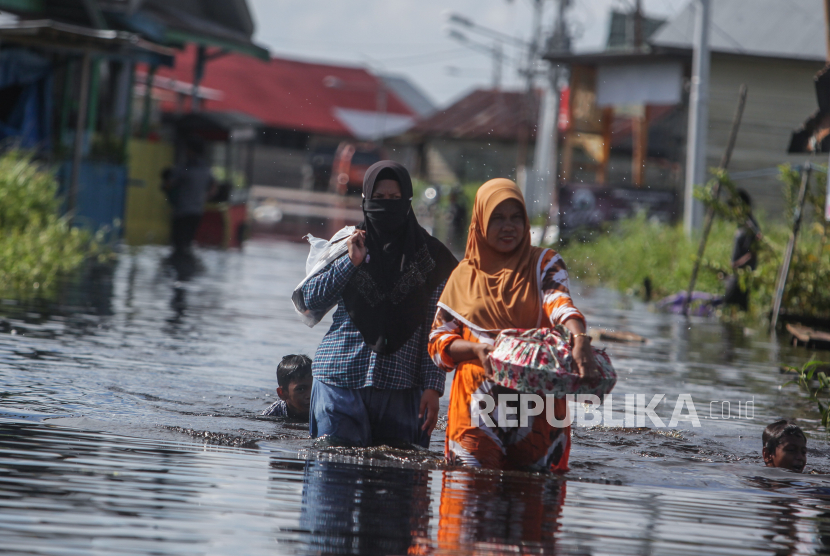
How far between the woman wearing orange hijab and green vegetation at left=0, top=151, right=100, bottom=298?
7.75m

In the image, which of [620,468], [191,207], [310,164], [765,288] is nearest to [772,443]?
[620,468]

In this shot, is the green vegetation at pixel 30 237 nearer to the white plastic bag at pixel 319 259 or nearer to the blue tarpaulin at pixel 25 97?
the blue tarpaulin at pixel 25 97

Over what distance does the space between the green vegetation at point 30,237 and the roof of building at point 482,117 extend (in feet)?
110

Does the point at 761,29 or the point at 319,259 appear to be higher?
the point at 761,29

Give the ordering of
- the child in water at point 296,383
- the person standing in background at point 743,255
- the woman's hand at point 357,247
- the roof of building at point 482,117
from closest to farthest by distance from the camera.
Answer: the woman's hand at point 357,247 < the child in water at point 296,383 < the person standing in background at point 743,255 < the roof of building at point 482,117

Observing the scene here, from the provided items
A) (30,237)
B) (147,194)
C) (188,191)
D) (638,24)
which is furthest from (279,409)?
(638,24)

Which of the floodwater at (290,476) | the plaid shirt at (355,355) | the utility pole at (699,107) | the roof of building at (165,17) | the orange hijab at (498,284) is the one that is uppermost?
the roof of building at (165,17)

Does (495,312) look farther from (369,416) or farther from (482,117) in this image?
(482,117)

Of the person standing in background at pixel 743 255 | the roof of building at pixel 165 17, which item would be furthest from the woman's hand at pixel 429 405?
the roof of building at pixel 165 17

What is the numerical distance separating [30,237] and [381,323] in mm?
8932

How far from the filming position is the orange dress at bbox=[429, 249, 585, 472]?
4.85 meters

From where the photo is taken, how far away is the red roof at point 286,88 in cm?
5738

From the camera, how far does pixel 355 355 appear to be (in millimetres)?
5438

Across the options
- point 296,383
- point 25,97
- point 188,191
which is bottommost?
point 296,383
